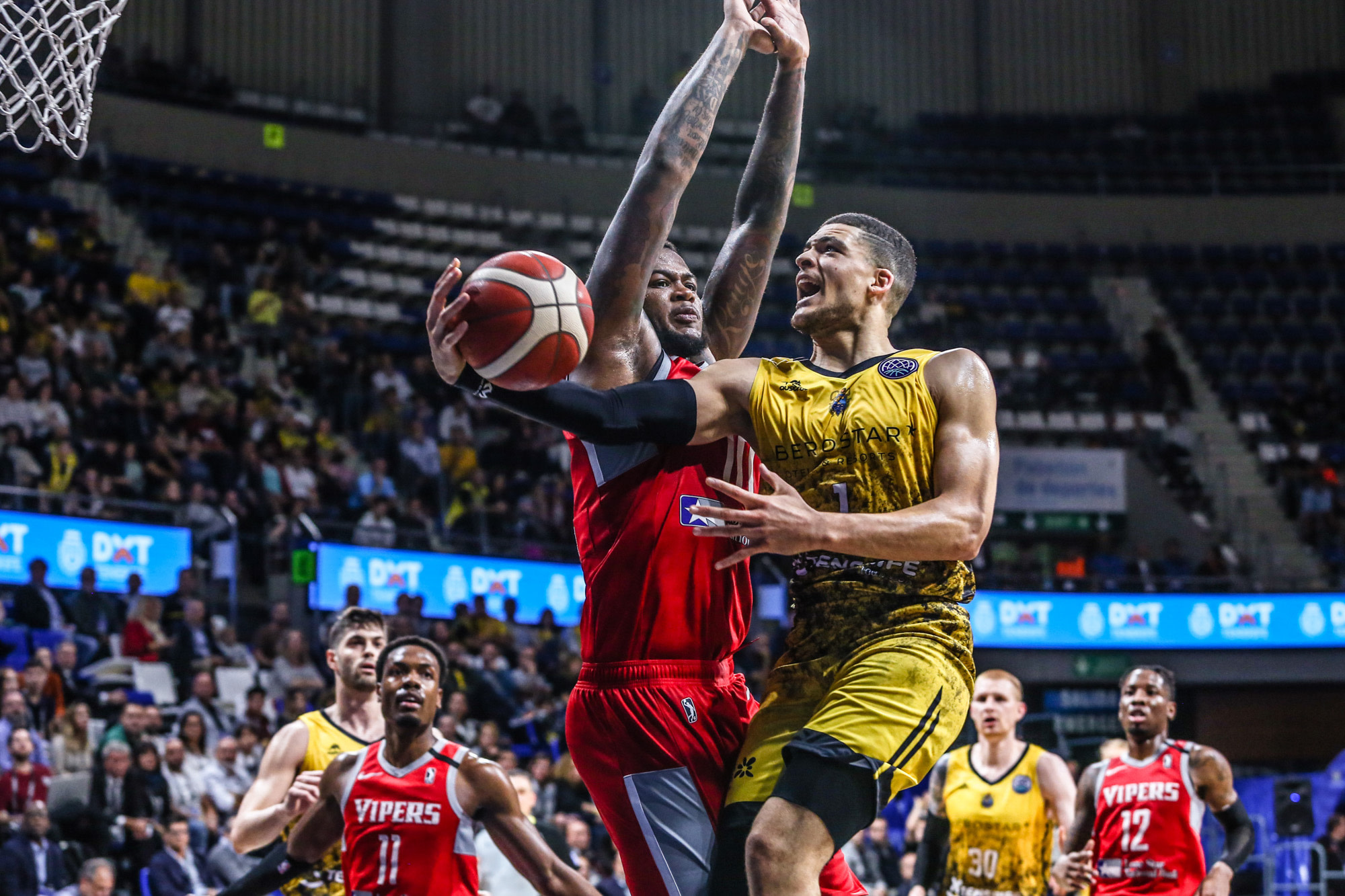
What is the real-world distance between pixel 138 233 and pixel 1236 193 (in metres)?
18.1

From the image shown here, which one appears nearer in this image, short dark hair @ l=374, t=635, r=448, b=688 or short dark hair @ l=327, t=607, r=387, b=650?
short dark hair @ l=374, t=635, r=448, b=688

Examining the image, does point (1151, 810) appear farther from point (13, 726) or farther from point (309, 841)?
point (13, 726)

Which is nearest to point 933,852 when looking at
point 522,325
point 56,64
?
point 522,325

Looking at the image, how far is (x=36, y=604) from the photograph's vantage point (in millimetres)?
12039

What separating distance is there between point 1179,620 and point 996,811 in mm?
12936

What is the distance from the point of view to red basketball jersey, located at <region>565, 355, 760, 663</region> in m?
4.12

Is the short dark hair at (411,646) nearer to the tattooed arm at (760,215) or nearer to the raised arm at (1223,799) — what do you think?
the tattooed arm at (760,215)

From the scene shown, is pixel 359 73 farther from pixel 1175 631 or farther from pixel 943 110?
pixel 1175 631

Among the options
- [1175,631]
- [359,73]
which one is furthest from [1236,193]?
[359,73]

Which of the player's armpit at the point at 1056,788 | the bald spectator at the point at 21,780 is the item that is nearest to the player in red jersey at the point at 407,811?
the player's armpit at the point at 1056,788

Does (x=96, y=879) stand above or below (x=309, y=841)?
below

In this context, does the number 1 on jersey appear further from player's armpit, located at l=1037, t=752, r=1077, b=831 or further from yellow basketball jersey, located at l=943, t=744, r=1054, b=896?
player's armpit, located at l=1037, t=752, r=1077, b=831

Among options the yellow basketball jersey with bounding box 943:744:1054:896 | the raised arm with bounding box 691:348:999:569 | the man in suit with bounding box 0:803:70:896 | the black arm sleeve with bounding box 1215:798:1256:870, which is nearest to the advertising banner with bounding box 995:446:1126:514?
the yellow basketball jersey with bounding box 943:744:1054:896

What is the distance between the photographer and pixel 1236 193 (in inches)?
1039
